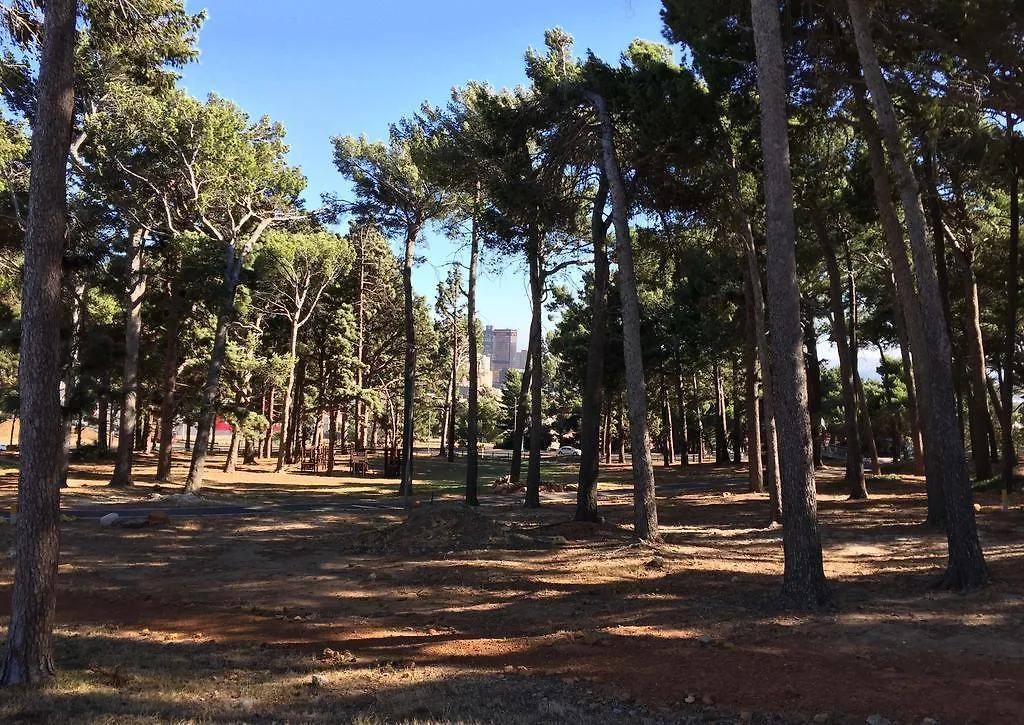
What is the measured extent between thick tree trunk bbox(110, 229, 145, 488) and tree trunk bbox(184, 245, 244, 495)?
2.55 m

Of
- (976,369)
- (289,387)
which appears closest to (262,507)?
(289,387)

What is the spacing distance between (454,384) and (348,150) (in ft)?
98.3

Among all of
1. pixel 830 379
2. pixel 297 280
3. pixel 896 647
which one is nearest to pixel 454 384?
pixel 297 280

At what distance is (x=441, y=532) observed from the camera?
45.8 ft

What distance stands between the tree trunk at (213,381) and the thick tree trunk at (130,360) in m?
2.55

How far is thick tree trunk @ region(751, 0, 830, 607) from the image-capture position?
8.03 meters

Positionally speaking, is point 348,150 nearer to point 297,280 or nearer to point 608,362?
point 297,280

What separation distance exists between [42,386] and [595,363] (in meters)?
11.7

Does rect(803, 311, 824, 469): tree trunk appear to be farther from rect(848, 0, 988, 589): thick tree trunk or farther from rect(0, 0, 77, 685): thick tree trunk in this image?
rect(0, 0, 77, 685): thick tree trunk

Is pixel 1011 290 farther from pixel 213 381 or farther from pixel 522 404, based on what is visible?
pixel 213 381

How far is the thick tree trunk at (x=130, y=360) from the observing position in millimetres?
24047

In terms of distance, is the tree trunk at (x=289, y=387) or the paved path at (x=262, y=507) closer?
the paved path at (x=262, y=507)

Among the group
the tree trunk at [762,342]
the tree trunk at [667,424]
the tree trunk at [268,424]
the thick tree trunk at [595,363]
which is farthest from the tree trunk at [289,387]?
the tree trunk at [667,424]

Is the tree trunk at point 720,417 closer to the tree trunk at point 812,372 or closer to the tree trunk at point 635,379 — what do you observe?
the tree trunk at point 812,372
